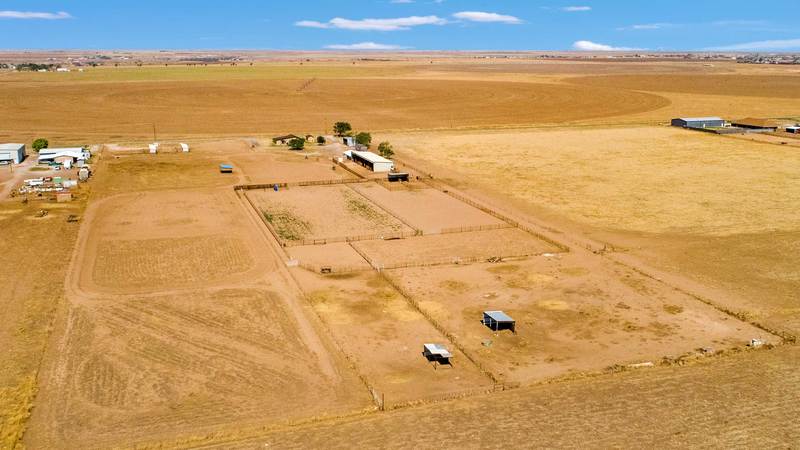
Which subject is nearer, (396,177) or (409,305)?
(409,305)

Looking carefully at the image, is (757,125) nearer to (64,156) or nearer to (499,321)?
(499,321)

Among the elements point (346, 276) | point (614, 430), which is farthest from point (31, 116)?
point (614, 430)

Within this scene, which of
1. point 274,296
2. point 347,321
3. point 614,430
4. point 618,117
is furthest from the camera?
point 618,117

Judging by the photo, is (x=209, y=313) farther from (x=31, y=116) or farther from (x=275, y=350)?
(x=31, y=116)

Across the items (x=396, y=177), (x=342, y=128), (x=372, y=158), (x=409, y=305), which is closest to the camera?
→ (x=409, y=305)

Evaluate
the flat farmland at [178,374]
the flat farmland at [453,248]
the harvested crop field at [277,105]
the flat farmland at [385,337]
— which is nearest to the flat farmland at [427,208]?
the flat farmland at [453,248]

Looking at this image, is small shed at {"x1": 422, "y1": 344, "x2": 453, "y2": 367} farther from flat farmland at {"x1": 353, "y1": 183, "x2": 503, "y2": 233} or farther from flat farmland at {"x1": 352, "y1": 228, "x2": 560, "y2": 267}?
flat farmland at {"x1": 353, "y1": 183, "x2": 503, "y2": 233}

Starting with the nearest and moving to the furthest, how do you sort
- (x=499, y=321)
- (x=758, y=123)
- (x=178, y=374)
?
1. (x=178, y=374)
2. (x=499, y=321)
3. (x=758, y=123)

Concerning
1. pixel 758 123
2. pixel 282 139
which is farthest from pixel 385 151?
pixel 758 123
